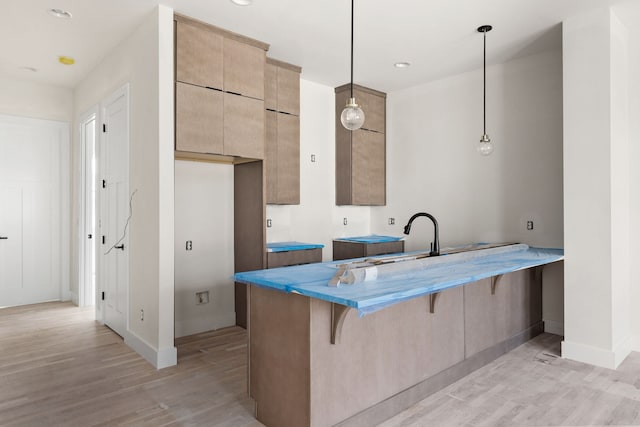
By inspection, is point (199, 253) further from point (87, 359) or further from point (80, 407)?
point (80, 407)

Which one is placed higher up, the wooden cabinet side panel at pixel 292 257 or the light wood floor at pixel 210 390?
the wooden cabinet side panel at pixel 292 257

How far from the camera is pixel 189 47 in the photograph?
3426mm

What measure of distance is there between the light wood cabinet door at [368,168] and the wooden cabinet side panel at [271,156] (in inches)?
45.2

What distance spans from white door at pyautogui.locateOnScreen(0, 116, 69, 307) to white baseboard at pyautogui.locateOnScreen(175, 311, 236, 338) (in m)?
2.66

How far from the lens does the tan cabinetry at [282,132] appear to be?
4406 millimetres

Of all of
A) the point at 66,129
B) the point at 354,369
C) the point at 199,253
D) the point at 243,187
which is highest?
the point at 66,129

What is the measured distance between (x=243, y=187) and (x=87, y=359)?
2.09 metres

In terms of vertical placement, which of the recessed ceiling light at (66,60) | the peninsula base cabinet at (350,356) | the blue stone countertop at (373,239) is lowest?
the peninsula base cabinet at (350,356)

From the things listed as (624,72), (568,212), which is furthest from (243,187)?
(624,72)

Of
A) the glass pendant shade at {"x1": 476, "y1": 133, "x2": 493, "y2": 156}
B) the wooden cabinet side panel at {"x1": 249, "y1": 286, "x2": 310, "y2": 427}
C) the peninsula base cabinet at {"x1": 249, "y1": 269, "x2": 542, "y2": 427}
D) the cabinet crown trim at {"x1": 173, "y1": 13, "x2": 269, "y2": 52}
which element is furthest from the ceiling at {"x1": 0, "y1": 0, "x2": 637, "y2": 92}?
the wooden cabinet side panel at {"x1": 249, "y1": 286, "x2": 310, "y2": 427}

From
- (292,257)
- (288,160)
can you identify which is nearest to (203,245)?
(292,257)

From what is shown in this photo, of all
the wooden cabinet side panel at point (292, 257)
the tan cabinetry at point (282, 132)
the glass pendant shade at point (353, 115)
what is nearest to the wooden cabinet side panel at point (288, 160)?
the tan cabinetry at point (282, 132)

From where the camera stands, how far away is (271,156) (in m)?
4.43

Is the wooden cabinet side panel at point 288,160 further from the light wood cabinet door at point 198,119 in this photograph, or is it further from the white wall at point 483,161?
the white wall at point 483,161
